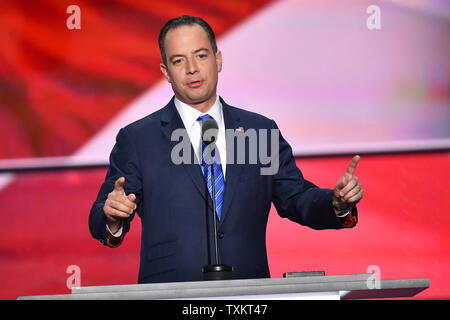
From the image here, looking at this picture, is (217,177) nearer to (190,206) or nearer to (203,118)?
(190,206)

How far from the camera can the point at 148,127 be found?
2605 millimetres

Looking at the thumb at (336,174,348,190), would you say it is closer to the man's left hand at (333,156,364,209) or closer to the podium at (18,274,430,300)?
the man's left hand at (333,156,364,209)

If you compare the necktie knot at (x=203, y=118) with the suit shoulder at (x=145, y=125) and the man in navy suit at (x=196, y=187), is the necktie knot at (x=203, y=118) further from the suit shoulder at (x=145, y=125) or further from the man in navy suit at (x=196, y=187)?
the suit shoulder at (x=145, y=125)

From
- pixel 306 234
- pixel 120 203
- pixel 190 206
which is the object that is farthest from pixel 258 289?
pixel 306 234

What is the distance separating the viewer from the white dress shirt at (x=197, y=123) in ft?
8.21

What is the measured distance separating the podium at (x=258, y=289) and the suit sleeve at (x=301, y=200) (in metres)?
0.63

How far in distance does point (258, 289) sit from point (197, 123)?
1120mm

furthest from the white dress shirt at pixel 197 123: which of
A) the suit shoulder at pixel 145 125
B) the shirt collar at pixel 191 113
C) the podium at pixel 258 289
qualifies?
the podium at pixel 258 289
